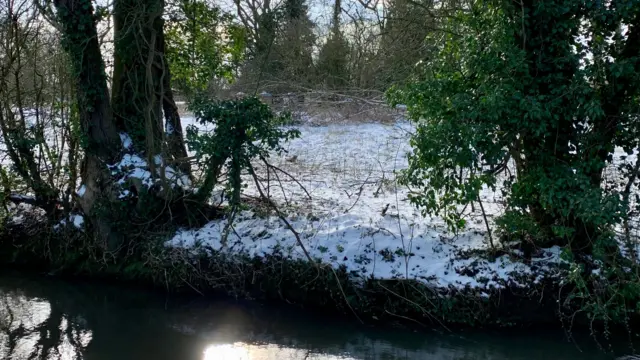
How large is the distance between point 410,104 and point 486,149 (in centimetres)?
138

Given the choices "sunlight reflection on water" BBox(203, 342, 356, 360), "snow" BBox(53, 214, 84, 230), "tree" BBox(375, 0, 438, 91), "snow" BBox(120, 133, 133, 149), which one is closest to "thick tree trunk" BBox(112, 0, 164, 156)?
"snow" BBox(120, 133, 133, 149)

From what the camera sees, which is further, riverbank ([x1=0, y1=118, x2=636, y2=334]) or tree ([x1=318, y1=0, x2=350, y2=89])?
tree ([x1=318, y1=0, x2=350, y2=89])

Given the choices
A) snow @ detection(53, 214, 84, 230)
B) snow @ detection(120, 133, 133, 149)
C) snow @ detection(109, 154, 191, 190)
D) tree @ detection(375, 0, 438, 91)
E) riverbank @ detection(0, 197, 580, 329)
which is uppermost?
tree @ detection(375, 0, 438, 91)

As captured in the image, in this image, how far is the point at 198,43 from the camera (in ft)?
35.9

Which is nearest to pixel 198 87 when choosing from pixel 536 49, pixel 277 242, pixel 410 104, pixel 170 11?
pixel 170 11

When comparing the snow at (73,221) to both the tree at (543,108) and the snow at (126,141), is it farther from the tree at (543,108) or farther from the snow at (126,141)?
the tree at (543,108)

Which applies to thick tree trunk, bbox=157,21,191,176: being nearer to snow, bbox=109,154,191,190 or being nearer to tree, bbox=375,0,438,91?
snow, bbox=109,154,191,190

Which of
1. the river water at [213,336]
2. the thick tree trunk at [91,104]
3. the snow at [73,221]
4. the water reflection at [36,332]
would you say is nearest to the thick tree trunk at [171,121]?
the thick tree trunk at [91,104]

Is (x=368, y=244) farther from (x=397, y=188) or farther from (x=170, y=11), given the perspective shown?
(x=170, y=11)

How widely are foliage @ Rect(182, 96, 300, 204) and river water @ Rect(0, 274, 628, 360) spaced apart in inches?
80.9

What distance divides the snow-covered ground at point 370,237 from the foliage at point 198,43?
2397 millimetres

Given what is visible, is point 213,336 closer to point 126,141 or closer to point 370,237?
point 370,237

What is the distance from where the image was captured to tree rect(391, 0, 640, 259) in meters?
7.11

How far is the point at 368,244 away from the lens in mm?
8633
